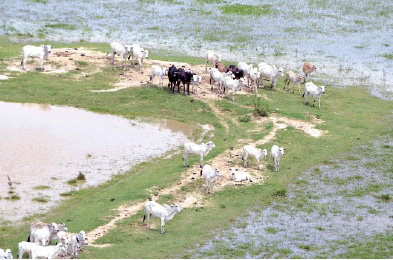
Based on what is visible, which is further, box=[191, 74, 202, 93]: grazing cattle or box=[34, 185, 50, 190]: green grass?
box=[191, 74, 202, 93]: grazing cattle

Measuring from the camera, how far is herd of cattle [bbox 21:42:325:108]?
32.5 m

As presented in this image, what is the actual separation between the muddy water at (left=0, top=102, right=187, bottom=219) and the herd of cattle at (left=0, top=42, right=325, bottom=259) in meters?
2.84

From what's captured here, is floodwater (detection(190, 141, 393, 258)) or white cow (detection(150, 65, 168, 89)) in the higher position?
white cow (detection(150, 65, 168, 89))

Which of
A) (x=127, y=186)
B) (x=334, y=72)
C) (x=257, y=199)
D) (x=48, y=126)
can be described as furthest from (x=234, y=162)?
(x=334, y=72)

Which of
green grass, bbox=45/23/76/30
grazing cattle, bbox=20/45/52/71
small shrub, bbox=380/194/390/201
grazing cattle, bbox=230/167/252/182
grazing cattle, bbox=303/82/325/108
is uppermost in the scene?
green grass, bbox=45/23/76/30

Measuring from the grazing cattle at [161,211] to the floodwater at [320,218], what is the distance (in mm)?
1592

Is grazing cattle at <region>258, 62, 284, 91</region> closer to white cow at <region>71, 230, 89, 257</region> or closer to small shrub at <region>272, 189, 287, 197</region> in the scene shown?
small shrub at <region>272, 189, 287, 197</region>

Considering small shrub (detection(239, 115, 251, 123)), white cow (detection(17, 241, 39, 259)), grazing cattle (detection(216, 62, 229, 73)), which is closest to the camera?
white cow (detection(17, 241, 39, 259))

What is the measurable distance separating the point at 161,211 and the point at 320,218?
5.50 m

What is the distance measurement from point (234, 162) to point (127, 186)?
4.85 m

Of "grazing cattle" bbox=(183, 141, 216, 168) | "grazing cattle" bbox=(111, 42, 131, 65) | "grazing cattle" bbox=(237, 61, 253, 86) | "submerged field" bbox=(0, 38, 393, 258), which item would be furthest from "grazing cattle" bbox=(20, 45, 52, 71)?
"grazing cattle" bbox=(183, 141, 216, 168)

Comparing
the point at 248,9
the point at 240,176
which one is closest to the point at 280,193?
the point at 240,176

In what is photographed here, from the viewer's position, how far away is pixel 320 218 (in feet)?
66.1

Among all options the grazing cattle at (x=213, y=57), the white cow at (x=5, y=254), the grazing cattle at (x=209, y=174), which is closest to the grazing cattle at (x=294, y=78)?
the grazing cattle at (x=213, y=57)
